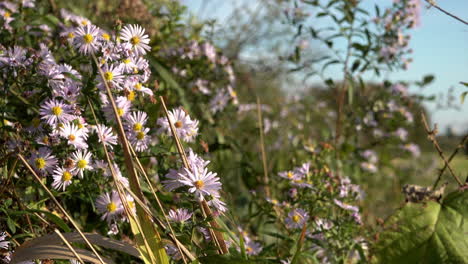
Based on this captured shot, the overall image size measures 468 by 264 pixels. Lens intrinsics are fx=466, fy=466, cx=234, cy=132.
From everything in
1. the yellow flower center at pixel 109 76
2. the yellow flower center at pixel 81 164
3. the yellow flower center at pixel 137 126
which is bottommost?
the yellow flower center at pixel 81 164

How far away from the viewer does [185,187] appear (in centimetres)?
98

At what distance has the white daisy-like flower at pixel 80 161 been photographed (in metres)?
1.08

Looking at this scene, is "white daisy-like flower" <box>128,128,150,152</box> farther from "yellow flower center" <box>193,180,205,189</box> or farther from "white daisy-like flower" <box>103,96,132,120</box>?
"yellow flower center" <box>193,180,205,189</box>

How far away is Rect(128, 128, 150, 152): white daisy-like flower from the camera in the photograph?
1137mm

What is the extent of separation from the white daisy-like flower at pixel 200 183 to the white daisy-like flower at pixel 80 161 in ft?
0.90

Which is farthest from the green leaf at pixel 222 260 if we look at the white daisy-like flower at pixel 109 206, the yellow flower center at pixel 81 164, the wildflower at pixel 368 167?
the wildflower at pixel 368 167

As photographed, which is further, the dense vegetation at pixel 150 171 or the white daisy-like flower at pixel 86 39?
the white daisy-like flower at pixel 86 39

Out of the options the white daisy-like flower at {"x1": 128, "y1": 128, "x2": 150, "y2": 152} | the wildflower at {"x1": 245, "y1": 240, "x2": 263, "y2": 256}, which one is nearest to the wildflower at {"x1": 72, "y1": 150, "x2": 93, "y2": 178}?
the white daisy-like flower at {"x1": 128, "y1": 128, "x2": 150, "y2": 152}

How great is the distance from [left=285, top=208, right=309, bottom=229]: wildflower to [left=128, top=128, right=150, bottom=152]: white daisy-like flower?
466mm

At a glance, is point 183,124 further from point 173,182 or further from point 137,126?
point 173,182

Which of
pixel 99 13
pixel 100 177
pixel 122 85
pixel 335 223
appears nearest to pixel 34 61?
pixel 122 85

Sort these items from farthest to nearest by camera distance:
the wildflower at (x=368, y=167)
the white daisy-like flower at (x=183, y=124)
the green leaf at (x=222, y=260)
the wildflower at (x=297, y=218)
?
the wildflower at (x=368, y=167)
the wildflower at (x=297, y=218)
the white daisy-like flower at (x=183, y=124)
the green leaf at (x=222, y=260)

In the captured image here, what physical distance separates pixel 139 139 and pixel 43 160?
0.74 ft

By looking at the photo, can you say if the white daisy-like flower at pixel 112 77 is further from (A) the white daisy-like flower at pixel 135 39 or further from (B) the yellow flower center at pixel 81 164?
(B) the yellow flower center at pixel 81 164
